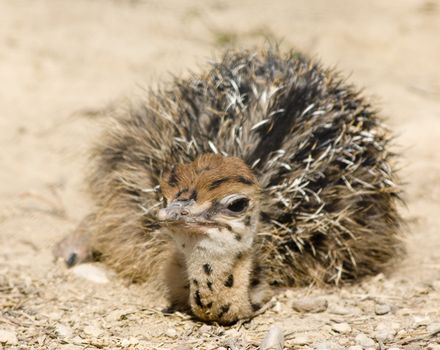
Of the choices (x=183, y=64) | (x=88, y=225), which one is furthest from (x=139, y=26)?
(x=88, y=225)

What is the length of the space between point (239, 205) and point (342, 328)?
919 millimetres

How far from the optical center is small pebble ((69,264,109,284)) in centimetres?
518

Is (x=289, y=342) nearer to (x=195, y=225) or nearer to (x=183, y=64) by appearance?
(x=195, y=225)

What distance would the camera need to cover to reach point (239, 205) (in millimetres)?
4090

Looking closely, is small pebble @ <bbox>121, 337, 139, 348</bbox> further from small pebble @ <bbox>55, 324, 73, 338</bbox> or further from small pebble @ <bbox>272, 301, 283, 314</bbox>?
small pebble @ <bbox>272, 301, 283, 314</bbox>

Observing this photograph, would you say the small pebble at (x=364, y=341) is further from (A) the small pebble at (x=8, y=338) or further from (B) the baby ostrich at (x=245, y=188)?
(A) the small pebble at (x=8, y=338)

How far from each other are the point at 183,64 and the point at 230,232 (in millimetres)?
4830

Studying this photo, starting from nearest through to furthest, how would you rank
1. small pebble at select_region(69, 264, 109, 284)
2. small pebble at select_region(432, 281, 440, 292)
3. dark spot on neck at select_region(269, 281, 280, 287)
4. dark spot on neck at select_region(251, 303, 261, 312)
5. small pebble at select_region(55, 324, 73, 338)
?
small pebble at select_region(55, 324, 73, 338)
dark spot on neck at select_region(251, 303, 261, 312)
dark spot on neck at select_region(269, 281, 280, 287)
small pebble at select_region(432, 281, 440, 292)
small pebble at select_region(69, 264, 109, 284)

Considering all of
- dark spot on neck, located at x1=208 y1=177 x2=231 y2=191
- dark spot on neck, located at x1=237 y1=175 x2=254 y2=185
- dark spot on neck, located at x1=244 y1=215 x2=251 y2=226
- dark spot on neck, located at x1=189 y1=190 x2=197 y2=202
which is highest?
dark spot on neck, located at x1=237 y1=175 x2=254 y2=185

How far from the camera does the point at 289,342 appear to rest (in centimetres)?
418

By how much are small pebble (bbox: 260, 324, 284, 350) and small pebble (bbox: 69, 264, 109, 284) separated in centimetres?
142

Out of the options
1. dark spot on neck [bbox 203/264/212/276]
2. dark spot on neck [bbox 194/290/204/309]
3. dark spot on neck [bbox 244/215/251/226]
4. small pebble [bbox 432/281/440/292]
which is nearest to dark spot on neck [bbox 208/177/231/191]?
dark spot on neck [bbox 244/215/251/226]

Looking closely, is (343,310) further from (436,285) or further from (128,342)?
(128,342)

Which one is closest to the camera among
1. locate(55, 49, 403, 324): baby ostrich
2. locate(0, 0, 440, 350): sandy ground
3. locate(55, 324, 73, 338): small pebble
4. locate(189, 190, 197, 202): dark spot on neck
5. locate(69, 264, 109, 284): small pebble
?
locate(189, 190, 197, 202): dark spot on neck
